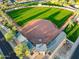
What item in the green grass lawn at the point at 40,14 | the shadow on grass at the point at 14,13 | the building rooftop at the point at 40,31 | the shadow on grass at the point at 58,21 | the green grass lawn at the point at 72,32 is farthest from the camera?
the shadow on grass at the point at 14,13

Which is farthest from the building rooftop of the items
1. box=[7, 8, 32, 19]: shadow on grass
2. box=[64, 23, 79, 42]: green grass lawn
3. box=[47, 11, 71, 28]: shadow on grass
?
box=[7, 8, 32, 19]: shadow on grass

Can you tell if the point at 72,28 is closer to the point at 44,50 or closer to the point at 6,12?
the point at 44,50

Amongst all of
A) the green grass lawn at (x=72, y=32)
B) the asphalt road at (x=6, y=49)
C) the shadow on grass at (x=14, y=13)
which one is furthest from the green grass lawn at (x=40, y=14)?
the asphalt road at (x=6, y=49)

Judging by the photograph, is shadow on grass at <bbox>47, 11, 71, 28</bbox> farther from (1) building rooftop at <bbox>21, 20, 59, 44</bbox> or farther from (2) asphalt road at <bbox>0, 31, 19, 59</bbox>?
(2) asphalt road at <bbox>0, 31, 19, 59</bbox>

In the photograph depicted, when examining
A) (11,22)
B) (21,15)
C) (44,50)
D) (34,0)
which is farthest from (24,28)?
(34,0)

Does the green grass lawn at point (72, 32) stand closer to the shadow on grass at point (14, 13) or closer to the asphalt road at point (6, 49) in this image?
the asphalt road at point (6, 49)

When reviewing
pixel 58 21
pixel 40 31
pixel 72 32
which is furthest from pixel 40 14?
pixel 72 32

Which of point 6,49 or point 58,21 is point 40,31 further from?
point 6,49
